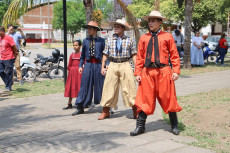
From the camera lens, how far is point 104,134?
583cm

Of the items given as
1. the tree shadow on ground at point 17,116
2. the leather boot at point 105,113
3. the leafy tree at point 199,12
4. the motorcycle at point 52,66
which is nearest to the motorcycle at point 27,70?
the motorcycle at point 52,66

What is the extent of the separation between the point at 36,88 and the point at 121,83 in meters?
5.24

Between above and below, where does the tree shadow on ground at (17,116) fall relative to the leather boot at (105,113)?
below

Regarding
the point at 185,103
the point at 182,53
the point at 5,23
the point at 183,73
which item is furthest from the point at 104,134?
the point at 182,53

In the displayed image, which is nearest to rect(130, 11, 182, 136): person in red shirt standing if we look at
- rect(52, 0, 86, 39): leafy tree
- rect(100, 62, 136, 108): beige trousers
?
rect(100, 62, 136, 108): beige trousers

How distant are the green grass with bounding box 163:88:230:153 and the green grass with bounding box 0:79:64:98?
13.4 feet

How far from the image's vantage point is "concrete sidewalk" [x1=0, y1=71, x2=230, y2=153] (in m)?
5.08

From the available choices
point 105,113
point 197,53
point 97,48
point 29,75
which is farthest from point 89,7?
point 197,53

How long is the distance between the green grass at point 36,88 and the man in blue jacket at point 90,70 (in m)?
3.14

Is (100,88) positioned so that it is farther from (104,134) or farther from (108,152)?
(108,152)

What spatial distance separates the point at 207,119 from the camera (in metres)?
6.73

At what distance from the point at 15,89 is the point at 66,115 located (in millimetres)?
4272

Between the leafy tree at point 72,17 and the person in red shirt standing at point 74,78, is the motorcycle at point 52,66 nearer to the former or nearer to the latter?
the person in red shirt standing at point 74,78

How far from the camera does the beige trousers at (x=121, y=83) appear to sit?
273 inches
